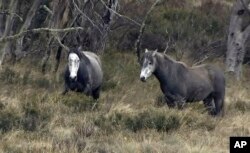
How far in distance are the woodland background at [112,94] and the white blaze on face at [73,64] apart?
0.50 m

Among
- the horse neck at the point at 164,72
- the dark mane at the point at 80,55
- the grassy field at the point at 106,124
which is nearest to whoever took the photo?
the grassy field at the point at 106,124

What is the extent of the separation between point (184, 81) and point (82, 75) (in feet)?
7.12

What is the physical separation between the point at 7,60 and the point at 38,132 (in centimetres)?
770

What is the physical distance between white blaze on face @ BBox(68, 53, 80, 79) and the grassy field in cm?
61

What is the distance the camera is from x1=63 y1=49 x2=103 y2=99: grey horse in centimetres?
1249

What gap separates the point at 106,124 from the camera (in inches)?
392

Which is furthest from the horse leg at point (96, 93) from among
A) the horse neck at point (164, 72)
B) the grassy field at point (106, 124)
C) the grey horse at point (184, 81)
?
the horse neck at point (164, 72)

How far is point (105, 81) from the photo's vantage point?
15.0 meters

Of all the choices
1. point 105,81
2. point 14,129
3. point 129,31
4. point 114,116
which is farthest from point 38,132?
point 129,31

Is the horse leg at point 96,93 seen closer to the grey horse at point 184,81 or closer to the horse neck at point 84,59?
the horse neck at point 84,59

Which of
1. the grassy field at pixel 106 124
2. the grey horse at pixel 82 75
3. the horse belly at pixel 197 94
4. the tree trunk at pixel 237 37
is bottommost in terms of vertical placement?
the grassy field at pixel 106 124

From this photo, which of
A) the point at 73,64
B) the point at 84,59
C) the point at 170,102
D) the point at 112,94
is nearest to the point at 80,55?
the point at 84,59

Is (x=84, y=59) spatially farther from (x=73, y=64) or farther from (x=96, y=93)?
(x=96, y=93)

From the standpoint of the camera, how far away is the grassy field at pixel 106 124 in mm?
8703
